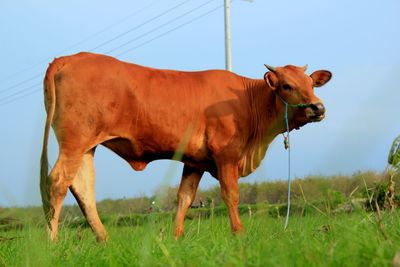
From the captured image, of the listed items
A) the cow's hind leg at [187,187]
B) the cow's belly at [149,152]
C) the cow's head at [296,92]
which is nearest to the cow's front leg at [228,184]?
the cow's belly at [149,152]

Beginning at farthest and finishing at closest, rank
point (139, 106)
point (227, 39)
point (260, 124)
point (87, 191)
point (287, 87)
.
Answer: point (227, 39)
point (260, 124)
point (287, 87)
point (87, 191)
point (139, 106)

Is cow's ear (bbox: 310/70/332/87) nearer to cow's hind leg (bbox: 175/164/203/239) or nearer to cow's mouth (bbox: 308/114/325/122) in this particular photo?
cow's mouth (bbox: 308/114/325/122)

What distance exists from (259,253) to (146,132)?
13.7 feet

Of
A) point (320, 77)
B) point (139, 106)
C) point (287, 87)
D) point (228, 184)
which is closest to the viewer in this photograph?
point (139, 106)

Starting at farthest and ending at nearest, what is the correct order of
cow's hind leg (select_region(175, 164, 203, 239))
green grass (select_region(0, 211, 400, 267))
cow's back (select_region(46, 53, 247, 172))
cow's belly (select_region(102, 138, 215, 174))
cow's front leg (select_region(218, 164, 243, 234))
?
cow's hind leg (select_region(175, 164, 203, 239))
cow's front leg (select_region(218, 164, 243, 234))
cow's belly (select_region(102, 138, 215, 174))
cow's back (select_region(46, 53, 247, 172))
green grass (select_region(0, 211, 400, 267))

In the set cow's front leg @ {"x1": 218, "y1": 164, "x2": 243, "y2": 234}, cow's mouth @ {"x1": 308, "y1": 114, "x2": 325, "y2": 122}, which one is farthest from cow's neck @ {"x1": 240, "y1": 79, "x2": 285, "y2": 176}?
cow's mouth @ {"x1": 308, "y1": 114, "x2": 325, "y2": 122}

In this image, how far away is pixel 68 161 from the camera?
6.26 meters

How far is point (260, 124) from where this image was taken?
296 inches

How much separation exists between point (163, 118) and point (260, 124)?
1.38 m

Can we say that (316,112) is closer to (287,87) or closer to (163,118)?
(287,87)

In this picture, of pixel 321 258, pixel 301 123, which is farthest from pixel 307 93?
pixel 321 258

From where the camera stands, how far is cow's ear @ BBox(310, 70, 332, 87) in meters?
7.98

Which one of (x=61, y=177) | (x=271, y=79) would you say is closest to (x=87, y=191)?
(x=61, y=177)

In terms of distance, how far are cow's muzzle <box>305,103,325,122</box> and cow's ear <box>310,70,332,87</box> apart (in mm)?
1173
